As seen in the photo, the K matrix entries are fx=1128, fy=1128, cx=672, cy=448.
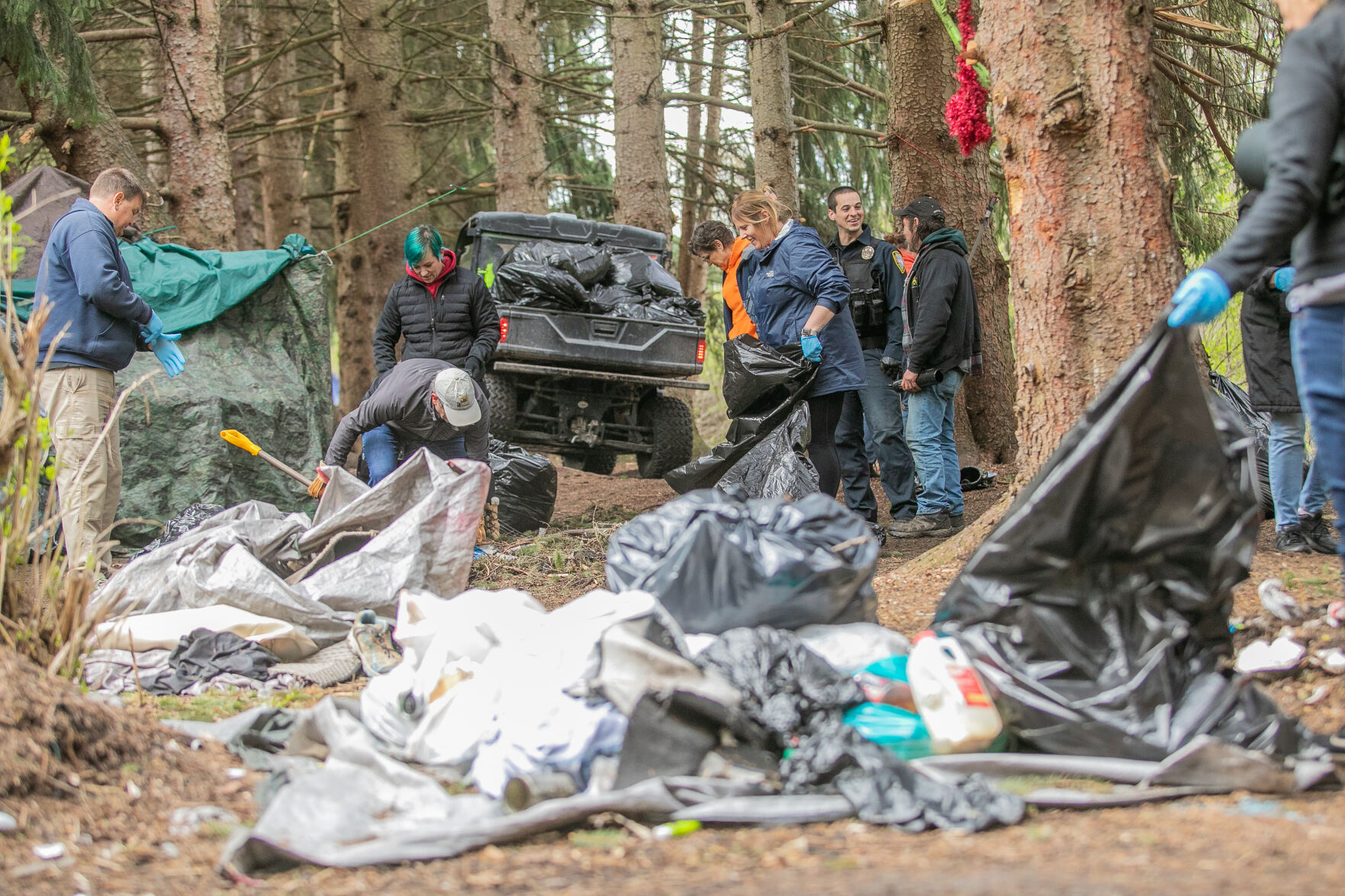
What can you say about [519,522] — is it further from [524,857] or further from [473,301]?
[524,857]

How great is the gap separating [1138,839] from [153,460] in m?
5.82

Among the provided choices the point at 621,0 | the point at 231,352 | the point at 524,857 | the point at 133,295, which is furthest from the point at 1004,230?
the point at 524,857

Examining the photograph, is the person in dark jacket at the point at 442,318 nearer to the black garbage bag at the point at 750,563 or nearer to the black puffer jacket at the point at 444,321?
the black puffer jacket at the point at 444,321

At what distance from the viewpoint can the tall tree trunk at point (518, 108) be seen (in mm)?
10141

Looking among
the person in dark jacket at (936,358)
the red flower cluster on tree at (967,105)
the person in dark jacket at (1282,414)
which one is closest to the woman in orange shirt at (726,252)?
the person in dark jacket at (936,358)

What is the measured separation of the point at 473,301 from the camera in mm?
6535

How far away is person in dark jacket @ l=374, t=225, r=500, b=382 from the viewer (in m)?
6.43

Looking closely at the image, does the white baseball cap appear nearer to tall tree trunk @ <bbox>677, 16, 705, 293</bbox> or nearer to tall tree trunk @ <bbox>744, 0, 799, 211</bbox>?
tall tree trunk @ <bbox>744, 0, 799, 211</bbox>

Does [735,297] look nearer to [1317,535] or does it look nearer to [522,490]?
[522,490]

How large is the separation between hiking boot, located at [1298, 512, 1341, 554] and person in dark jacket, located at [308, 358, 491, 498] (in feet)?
11.6

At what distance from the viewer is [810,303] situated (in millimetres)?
5566

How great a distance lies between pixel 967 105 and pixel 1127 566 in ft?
10.0

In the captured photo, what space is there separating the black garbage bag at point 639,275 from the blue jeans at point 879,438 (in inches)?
99.1

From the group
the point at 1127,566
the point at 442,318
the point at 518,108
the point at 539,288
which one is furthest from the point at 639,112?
the point at 1127,566
